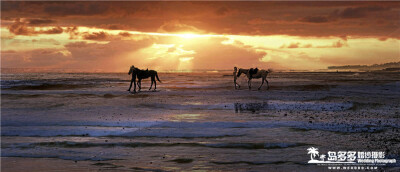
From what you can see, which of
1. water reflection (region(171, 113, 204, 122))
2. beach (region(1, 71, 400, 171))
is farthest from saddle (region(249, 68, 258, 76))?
water reflection (region(171, 113, 204, 122))

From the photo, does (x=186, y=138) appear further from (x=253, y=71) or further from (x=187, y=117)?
(x=253, y=71)

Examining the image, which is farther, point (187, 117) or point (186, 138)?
point (187, 117)

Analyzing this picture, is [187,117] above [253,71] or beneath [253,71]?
beneath

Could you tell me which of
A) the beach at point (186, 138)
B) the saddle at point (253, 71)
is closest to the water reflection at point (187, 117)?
the beach at point (186, 138)

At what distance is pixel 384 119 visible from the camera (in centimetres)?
1489

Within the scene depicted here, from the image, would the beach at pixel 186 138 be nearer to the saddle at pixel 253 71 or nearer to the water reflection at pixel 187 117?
the water reflection at pixel 187 117

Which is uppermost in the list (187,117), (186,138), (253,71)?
(253,71)

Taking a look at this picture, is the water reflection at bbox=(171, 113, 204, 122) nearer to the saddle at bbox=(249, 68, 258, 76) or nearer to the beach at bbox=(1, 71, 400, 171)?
the beach at bbox=(1, 71, 400, 171)

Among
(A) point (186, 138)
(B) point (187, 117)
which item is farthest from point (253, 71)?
(A) point (186, 138)

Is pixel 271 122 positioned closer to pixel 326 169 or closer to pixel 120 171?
pixel 326 169

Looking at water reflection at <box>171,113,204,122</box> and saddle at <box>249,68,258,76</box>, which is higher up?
saddle at <box>249,68,258,76</box>

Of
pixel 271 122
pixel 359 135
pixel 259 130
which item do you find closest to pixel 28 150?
pixel 259 130

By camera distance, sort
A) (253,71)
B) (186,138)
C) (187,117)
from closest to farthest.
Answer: (186,138)
(187,117)
(253,71)

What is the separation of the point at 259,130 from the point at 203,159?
3.98m
